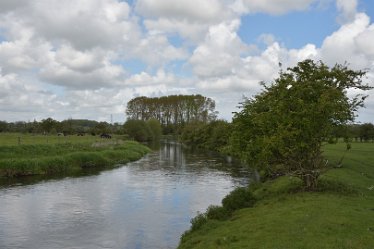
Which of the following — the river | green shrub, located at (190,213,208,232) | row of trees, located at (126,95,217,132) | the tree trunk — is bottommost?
the river

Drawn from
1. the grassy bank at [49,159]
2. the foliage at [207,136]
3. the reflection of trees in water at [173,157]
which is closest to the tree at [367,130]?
the foliage at [207,136]

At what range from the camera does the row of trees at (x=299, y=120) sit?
25.5m

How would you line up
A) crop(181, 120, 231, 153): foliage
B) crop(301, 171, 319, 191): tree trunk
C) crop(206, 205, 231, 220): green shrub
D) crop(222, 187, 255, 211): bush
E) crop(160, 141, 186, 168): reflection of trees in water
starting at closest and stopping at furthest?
crop(206, 205, 231, 220): green shrub
crop(222, 187, 255, 211): bush
crop(301, 171, 319, 191): tree trunk
crop(160, 141, 186, 168): reflection of trees in water
crop(181, 120, 231, 153): foliage

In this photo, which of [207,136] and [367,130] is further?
[207,136]

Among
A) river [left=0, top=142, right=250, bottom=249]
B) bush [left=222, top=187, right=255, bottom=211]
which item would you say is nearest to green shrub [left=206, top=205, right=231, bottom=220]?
bush [left=222, top=187, right=255, bottom=211]

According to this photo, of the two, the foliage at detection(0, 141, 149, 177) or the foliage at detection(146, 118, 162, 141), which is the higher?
the foliage at detection(146, 118, 162, 141)

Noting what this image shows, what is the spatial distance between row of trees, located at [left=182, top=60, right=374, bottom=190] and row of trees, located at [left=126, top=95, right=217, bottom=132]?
493 ft

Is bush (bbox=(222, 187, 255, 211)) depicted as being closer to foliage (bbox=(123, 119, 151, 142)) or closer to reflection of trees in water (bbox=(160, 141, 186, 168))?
reflection of trees in water (bbox=(160, 141, 186, 168))

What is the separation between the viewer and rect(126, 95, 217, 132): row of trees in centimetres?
18525

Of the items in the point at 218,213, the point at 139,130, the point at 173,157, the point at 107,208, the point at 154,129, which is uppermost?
the point at 154,129

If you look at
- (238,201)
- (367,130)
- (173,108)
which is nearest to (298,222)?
(238,201)

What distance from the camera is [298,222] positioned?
1786 cm

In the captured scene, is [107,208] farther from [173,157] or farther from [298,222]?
[173,157]

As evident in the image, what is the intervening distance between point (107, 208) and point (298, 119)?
15.5 meters
